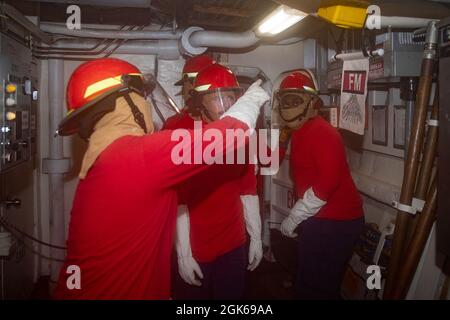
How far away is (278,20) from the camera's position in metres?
3.79

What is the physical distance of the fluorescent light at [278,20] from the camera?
340 cm

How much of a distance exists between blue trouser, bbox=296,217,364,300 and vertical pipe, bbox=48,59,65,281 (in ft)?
10.5

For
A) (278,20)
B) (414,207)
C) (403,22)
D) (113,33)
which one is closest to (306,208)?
(414,207)

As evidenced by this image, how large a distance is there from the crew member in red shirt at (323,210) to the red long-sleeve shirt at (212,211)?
2.88 ft

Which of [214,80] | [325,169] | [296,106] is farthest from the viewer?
[296,106]

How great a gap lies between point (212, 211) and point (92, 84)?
1465 millimetres

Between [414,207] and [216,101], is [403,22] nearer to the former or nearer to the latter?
[414,207]

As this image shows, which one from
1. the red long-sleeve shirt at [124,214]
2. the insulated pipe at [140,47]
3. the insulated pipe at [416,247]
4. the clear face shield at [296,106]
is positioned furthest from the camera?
the insulated pipe at [140,47]

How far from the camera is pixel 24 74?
3.52 metres

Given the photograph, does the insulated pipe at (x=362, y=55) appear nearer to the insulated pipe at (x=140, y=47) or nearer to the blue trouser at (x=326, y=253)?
the blue trouser at (x=326, y=253)

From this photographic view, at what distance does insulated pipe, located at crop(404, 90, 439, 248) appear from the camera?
2.70 meters

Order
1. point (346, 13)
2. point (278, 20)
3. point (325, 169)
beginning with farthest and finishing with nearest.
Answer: point (278, 20) < point (325, 169) < point (346, 13)

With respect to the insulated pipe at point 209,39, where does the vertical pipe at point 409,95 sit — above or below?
below

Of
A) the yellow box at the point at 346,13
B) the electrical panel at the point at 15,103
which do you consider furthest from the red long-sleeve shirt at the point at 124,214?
the electrical panel at the point at 15,103
